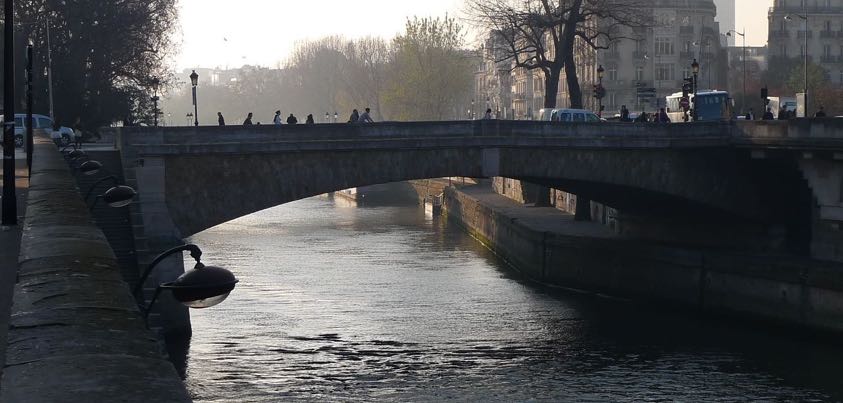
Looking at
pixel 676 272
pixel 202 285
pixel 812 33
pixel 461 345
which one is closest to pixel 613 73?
pixel 812 33

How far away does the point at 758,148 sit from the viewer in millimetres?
44188

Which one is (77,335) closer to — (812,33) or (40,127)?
(40,127)

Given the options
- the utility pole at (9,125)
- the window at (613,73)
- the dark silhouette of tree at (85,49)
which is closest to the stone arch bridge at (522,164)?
the utility pole at (9,125)

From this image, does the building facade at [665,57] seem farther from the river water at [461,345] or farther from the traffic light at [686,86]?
the river water at [461,345]

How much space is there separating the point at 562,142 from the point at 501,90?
126m

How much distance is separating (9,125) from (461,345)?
1585cm

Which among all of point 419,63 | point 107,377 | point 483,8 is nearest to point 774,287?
point 483,8

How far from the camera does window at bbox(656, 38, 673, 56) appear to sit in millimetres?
118312

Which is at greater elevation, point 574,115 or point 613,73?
point 613,73

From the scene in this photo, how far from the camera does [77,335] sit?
955cm

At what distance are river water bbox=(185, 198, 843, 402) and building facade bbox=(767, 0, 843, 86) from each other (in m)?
80.4

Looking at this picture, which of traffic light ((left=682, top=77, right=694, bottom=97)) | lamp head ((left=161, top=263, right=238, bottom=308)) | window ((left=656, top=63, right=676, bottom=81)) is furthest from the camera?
window ((left=656, top=63, right=676, bottom=81))

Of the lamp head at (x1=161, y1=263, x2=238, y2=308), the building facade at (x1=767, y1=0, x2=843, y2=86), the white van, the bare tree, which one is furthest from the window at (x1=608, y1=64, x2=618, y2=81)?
the lamp head at (x1=161, y1=263, x2=238, y2=308)

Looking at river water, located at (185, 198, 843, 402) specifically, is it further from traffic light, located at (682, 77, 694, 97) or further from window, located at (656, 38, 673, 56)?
window, located at (656, 38, 673, 56)
